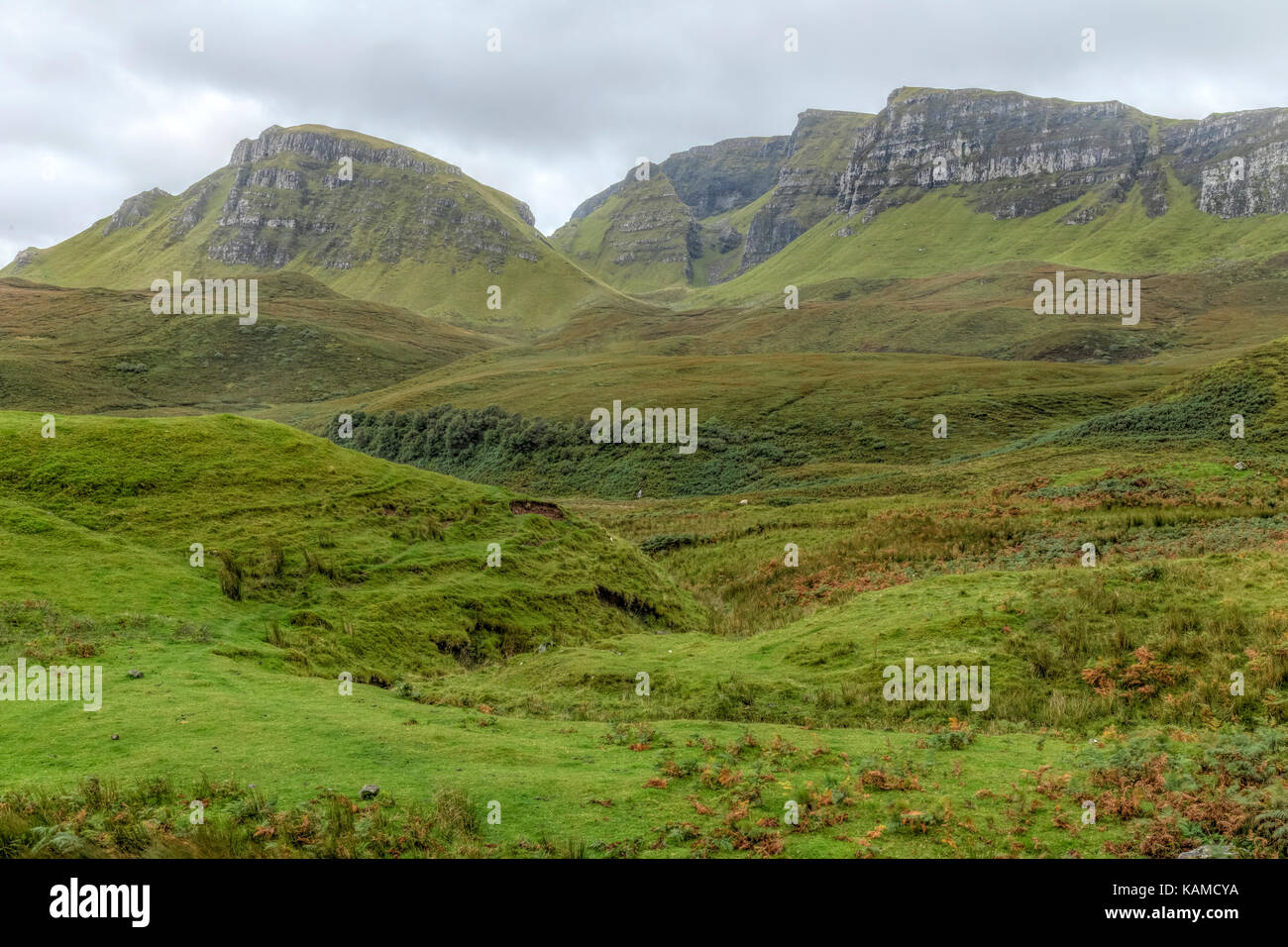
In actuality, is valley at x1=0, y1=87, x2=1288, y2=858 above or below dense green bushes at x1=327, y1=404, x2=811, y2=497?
below

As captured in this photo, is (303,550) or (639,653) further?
(303,550)

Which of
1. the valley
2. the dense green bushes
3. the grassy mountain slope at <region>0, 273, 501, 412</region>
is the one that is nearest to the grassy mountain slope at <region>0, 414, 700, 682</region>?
the valley

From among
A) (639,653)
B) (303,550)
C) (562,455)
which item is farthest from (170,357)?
(639,653)

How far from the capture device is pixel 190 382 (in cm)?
15562

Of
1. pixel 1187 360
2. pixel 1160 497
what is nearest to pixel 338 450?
pixel 1160 497

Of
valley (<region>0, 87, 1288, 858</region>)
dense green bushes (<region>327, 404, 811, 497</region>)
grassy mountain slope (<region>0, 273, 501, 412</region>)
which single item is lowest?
valley (<region>0, 87, 1288, 858</region>)

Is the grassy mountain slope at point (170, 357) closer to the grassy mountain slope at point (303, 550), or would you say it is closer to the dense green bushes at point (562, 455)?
the dense green bushes at point (562, 455)

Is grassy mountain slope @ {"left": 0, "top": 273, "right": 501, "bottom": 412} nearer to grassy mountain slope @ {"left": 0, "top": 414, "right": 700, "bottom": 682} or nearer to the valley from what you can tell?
the valley

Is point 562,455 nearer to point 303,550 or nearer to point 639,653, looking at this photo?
point 303,550

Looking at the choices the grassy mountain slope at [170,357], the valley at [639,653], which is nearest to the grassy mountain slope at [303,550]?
the valley at [639,653]

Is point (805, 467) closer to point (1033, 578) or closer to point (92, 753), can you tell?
point (1033, 578)

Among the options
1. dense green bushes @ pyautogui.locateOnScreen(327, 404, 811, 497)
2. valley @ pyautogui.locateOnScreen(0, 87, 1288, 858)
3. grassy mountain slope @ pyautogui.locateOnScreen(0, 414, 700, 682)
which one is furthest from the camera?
dense green bushes @ pyautogui.locateOnScreen(327, 404, 811, 497)
